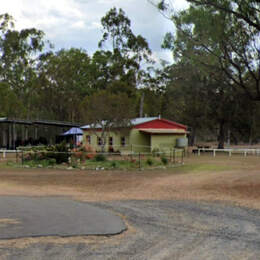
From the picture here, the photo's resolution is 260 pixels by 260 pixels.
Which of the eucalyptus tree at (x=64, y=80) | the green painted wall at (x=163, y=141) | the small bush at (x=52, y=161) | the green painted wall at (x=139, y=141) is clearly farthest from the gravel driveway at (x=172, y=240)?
the eucalyptus tree at (x=64, y=80)

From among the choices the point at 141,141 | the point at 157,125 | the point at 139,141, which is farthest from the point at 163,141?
the point at 139,141

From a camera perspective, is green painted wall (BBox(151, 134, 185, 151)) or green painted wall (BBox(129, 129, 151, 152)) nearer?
green painted wall (BBox(129, 129, 151, 152))

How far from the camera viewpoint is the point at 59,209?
8.37 m

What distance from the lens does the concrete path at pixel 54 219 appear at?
6.32m

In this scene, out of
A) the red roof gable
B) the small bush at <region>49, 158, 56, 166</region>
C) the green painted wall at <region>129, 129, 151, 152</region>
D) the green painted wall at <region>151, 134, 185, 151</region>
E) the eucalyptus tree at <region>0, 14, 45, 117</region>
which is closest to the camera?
the small bush at <region>49, 158, 56, 166</region>

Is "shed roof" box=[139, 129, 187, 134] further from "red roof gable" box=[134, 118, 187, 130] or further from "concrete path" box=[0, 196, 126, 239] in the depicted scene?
"concrete path" box=[0, 196, 126, 239]

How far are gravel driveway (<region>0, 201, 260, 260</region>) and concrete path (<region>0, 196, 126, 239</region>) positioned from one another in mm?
419

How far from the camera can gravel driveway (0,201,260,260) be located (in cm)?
512

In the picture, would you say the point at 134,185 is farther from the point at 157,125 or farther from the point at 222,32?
the point at 157,125

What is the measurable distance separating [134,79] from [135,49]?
3.67 m

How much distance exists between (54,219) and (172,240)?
2.50 metres

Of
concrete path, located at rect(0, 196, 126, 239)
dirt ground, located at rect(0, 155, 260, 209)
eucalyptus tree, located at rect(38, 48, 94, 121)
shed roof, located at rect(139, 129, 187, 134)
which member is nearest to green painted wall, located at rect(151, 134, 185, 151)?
shed roof, located at rect(139, 129, 187, 134)

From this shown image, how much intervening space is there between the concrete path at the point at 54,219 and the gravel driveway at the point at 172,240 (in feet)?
1.37

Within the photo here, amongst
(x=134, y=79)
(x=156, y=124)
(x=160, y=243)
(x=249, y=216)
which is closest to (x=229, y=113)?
(x=156, y=124)
